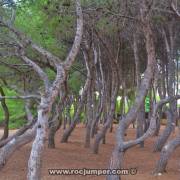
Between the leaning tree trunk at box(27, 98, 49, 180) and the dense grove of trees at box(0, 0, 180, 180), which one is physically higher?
the dense grove of trees at box(0, 0, 180, 180)

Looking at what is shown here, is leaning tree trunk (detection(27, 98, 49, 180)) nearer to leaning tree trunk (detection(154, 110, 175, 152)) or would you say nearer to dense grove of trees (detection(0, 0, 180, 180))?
dense grove of trees (detection(0, 0, 180, 180))

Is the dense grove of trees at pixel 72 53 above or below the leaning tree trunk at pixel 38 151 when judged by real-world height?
above

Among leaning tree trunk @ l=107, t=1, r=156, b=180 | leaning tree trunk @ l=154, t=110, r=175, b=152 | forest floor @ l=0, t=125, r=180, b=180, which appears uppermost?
leaning tree trunk @ l=107, t=1, r=156, b=180

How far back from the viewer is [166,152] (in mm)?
10930

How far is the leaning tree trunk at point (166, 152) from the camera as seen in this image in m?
10.8

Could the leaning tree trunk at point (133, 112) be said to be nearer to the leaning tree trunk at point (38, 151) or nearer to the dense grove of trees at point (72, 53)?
the dense grove of trees at point (72, 53)

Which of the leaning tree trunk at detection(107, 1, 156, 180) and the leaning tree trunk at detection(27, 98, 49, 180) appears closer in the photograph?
the leaning tree trunk at detection(27, 98, 49, 180)

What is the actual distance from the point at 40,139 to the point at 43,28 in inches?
289

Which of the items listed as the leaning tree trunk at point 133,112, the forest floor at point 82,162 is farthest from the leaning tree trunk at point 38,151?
the forest floor at point 82,162

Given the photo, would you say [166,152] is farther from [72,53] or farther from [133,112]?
[72,53]

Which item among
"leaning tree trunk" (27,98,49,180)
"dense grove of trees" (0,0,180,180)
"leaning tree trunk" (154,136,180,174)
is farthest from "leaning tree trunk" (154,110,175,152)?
"leaning tree trunk" (27,98,49,180)

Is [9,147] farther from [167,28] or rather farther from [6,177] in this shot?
[167,28]

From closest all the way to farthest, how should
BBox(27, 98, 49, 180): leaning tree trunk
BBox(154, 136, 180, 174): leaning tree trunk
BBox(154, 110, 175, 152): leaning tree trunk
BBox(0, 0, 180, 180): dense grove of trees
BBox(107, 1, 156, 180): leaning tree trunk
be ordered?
1. BBox(27, 98, 49, 180): leaning tree trunk
2. BBox(0, 0, 180, 180): dense grove of trees
3. BBox(107, 1, 156, 180): leaning tree trunk
4. BBox(154, 136, 180, 174): leaning tree trunk
5. BBox(154, 110, 175, 152): leaning tree trunk

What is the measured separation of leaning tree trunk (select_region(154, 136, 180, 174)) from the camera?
1084cm
